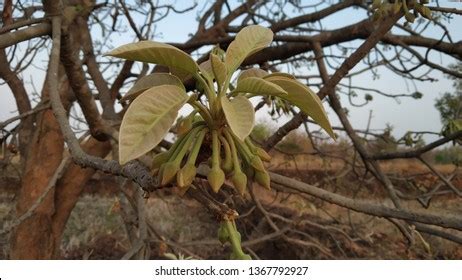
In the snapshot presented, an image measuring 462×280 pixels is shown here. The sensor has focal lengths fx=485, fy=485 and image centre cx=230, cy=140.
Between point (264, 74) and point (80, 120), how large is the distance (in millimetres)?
3201

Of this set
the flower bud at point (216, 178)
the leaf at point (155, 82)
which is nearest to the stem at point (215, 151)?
the flower bud at point (216, 178)

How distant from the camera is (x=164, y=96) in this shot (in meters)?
0.76

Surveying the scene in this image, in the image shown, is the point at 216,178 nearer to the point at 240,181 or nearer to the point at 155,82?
the point at 240,181

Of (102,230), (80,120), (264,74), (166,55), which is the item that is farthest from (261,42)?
(102,230)

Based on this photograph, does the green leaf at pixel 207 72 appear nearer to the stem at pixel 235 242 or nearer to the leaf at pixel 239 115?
the leaf at pixel 239 115

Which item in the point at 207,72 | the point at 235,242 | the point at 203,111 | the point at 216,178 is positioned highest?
the point at 207,72

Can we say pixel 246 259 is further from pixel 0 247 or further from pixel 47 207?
pixel 0 247

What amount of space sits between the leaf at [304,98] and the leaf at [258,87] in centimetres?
3

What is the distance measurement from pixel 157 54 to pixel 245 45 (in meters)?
0.20

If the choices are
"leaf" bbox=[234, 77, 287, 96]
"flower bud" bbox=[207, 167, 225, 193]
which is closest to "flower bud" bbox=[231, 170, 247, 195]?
Result: "flower bud" bbox=[207, 167, 225, 193]

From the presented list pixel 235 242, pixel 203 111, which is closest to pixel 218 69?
pixel 203 111

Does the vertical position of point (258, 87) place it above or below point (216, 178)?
above

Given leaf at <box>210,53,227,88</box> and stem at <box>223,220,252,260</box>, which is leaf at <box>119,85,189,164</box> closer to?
leaf at <box>210,53,227,88</box>

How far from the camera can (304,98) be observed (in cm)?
79
